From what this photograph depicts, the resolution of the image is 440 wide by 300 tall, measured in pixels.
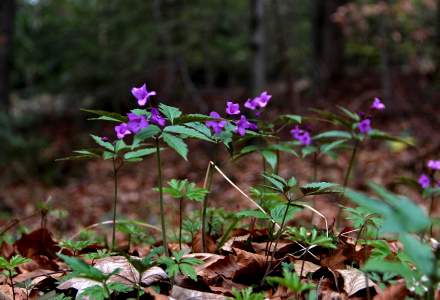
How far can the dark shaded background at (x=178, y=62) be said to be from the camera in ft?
25.5

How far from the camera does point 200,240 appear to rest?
1.79 m

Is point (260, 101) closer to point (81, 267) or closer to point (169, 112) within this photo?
point (169, 112)

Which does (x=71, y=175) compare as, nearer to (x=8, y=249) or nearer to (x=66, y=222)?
(x=66, y=222)

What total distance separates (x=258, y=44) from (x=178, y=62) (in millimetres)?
2012

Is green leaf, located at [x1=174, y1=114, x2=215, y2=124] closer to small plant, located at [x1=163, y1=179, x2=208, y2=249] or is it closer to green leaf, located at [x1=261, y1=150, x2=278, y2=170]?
small plant, located at [x1=163, y1=179, x2=208, y2=249]

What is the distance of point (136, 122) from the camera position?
1354 mm

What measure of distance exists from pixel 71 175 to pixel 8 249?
7.39 m

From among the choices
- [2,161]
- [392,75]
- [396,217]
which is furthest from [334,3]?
[396,217]

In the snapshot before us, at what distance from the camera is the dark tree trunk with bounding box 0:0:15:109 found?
897cm

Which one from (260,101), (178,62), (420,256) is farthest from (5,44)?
(420,256)

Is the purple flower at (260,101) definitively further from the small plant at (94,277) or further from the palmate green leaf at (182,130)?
the small plant at (94,277)

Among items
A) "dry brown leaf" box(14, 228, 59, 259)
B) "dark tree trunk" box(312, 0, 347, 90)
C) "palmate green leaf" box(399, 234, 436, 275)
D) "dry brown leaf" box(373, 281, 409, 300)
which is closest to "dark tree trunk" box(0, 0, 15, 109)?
"dark tree trunk" box(312, 0, 347, 90)

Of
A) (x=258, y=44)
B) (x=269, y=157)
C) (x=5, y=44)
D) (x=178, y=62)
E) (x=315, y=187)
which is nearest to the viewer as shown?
(x=315, y=187)

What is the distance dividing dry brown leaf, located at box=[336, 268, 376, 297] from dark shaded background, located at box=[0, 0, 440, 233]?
5.29 meters
